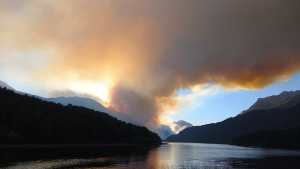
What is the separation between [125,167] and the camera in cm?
11650

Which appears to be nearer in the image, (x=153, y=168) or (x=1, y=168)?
(x=1, y=168)

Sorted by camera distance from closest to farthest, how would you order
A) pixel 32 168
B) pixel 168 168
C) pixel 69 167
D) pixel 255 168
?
pixel 32 168 < pixel 69 167 < pixel 168 168 < pixel 255 168

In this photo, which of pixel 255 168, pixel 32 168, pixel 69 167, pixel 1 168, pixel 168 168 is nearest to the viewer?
pixel 1 168

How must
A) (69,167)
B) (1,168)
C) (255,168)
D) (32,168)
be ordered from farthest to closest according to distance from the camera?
1. (255,168)
2. (69,167)
3. (32,168)
4. (1,168)

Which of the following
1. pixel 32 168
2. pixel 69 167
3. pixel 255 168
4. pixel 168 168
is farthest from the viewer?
pixel 255 168

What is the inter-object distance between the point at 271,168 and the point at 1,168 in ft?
A: 247

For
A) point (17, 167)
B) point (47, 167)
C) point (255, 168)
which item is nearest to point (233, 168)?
point (255, 168)

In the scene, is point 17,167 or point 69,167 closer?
point 17,167

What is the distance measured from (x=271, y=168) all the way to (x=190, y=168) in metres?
25.6

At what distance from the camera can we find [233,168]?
122438 millimetres

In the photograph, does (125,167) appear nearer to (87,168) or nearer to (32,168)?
(87,168)

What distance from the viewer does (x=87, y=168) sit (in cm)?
10875

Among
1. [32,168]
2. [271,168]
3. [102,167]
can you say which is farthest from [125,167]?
[271,168]

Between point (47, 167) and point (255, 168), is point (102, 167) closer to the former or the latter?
point (47, 167)
